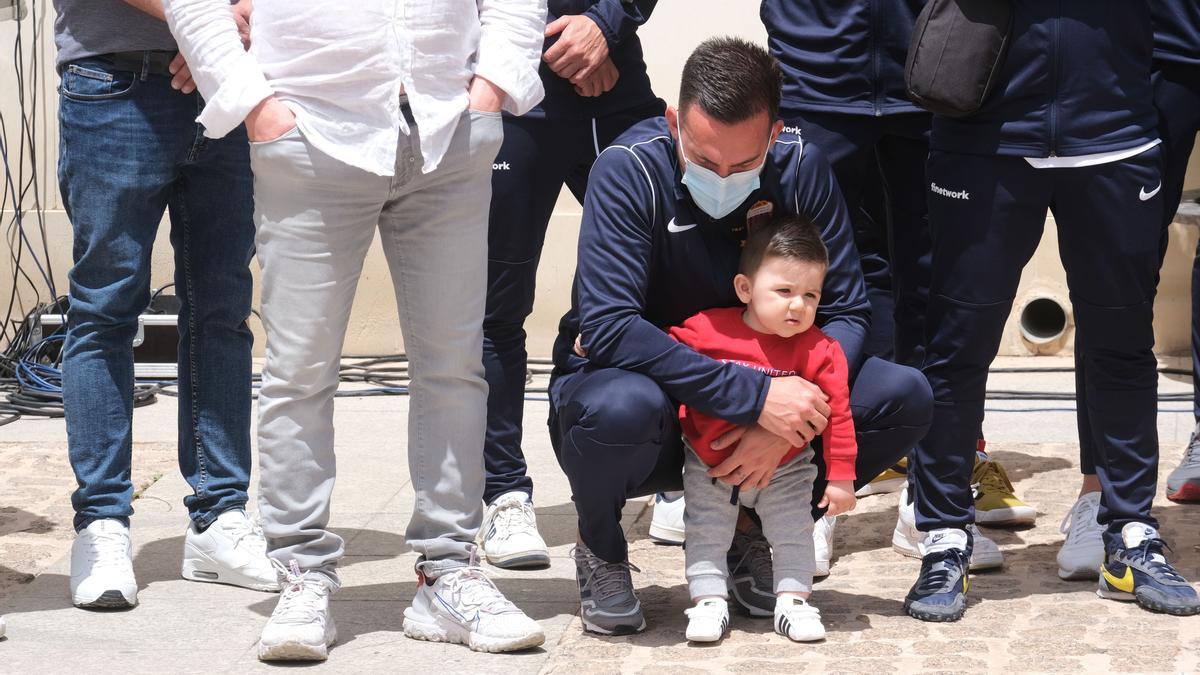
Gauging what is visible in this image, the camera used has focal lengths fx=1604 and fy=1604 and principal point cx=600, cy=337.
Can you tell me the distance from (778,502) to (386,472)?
77.0 inches

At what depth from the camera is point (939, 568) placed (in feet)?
12.3

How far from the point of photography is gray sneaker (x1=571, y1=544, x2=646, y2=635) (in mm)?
3564

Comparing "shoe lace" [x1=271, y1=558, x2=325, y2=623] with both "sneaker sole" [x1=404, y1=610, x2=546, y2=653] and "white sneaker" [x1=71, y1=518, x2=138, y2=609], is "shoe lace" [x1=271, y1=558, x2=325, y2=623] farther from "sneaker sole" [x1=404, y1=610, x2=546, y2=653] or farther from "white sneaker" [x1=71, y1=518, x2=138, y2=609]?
"white sneaker" [x1=71, y1=518, x2=138, y2=609]

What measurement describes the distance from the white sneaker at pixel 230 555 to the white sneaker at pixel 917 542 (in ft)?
5.29

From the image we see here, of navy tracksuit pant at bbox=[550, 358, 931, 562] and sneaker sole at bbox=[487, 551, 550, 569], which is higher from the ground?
navy tracksuit pant at bbox=[550, 358, 931, 562]

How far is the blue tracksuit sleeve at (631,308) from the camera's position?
344 cm

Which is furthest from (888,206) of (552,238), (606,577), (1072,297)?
(552,238)

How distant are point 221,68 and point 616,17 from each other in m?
1.29

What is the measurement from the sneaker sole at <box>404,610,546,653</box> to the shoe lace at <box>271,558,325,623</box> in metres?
0.23

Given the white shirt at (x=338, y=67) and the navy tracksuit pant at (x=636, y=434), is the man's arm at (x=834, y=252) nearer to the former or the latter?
the navy tracksuit pant at (x=636, y=434)

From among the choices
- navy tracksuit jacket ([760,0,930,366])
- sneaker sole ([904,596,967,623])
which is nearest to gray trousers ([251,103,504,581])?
sneaker sole ([904,596,967,623])

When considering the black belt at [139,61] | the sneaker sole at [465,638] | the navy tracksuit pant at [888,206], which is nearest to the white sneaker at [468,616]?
the sneaker sole at [465,638]

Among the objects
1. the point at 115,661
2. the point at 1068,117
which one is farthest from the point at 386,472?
the point at 1068,117

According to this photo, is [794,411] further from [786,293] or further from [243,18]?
[243,18]
